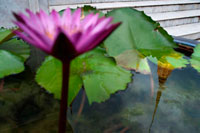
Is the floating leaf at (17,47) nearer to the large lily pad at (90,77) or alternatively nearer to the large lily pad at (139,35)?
the large lily pad at (90,77)

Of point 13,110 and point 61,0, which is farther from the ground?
point 61,0

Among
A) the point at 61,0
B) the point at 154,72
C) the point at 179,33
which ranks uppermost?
the point at 61,0

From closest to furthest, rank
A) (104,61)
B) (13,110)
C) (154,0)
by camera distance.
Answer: (13,110) < (104,61) < (154,0)

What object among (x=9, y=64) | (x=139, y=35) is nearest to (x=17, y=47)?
(x=9, y=64)

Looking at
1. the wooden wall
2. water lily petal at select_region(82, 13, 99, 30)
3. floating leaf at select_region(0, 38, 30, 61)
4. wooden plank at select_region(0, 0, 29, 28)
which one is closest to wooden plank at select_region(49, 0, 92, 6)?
the wooden wall

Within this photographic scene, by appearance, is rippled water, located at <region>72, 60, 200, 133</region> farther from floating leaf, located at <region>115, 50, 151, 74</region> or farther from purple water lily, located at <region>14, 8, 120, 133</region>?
purple water lily, located at <region>14, 8, 120, 133</region>

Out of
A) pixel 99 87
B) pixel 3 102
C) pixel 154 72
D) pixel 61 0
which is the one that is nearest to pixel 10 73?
pixel 3 102

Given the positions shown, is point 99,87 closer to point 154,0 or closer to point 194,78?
point 194,78
